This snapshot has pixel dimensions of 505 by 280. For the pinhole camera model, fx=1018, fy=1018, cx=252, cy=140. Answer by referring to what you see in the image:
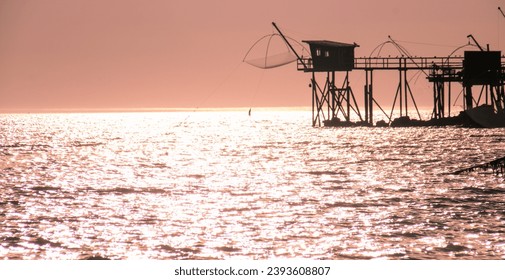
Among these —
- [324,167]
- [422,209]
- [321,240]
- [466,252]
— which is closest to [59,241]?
[321,240]

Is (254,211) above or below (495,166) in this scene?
below

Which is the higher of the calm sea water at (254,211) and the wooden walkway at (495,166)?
the wooden walkway at (495,166)

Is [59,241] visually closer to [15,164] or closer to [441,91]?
[15,164]

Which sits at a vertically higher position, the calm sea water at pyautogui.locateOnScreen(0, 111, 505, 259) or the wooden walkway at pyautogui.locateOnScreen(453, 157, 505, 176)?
the wooden walkway at pyautogui.locateOnScreen(453, 157, 505, 176)

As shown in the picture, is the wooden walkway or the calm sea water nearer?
the calm sea water

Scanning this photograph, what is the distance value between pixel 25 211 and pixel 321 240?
547 inches

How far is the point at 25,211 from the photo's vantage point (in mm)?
39000

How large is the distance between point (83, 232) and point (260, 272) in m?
9.91

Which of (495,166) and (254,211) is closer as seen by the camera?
(254,211)

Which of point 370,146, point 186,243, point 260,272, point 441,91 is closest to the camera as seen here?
point 260,272

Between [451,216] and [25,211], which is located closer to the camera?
[451,216]

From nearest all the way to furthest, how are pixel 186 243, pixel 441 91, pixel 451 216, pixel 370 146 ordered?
pixel 186 243
pixel 451 216
pixel 370 146
pixel 441 91

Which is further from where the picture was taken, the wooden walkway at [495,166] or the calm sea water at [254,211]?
the wooden walkway at [495,166]

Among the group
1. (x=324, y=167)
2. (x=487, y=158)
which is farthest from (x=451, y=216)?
(x=487, y=158)
